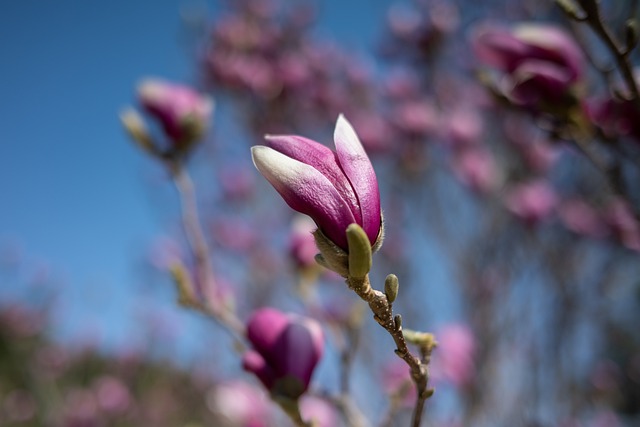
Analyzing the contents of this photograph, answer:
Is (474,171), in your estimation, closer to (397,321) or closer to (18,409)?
(397,321)

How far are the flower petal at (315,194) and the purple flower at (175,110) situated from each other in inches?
27.2

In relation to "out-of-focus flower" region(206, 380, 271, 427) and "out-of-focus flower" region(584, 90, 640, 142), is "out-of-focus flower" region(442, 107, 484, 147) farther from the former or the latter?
"out-of-focus flower" region(206, 380, 271, 427)

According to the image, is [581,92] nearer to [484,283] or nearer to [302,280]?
[302,280]

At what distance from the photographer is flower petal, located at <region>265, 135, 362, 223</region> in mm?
498

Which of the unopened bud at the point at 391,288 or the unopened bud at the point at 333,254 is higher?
the unopened bud at the point at 333,254

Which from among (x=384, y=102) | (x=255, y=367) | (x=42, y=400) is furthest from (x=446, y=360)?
(x=42, y=400)

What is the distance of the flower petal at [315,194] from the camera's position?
0.49 metres

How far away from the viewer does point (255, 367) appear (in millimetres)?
698

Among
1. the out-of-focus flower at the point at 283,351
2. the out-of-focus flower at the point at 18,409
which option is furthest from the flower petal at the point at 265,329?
the out-of-focus flower at the point at 18,409

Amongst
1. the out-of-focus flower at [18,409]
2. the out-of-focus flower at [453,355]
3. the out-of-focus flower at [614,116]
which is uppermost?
the out-of-focus flower at [614,116]

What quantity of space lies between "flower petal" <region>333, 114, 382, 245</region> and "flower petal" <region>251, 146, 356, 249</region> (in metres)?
0.02

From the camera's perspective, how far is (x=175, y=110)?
1.13 metres

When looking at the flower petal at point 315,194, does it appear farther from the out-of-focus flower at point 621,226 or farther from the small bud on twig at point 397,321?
the out-of-focus flower at point 621,226

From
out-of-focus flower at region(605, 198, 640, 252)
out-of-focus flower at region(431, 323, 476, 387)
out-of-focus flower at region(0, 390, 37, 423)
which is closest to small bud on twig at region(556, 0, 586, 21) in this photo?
out-of-focus flower at region(605, 198, 640, 252)
